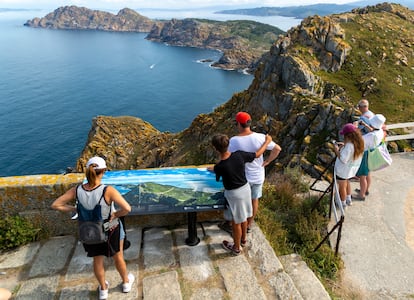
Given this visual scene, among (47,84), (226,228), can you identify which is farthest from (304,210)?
(47,84)

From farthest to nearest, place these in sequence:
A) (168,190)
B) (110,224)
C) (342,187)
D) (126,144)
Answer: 1. (126,144)
2. (342,187)
3. (168,190)
4. (110,224)

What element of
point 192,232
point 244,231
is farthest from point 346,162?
point 192,232

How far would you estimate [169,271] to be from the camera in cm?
551

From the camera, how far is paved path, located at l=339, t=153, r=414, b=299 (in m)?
5.93

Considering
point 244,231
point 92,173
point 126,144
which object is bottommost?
point 126,144

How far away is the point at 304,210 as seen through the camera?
7648mm

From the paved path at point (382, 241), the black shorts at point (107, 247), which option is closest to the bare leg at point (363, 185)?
the paved path at point (382, 241)

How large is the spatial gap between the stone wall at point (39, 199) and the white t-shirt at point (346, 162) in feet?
17.7

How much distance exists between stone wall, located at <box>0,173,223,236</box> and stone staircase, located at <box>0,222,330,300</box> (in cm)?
31

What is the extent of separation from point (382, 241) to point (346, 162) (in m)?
1.97

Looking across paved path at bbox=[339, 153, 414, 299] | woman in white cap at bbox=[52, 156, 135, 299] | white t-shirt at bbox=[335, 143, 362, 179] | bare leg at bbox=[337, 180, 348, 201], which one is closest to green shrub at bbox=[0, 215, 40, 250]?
woman in white cap at bbox=[52, 156, 135, 299]

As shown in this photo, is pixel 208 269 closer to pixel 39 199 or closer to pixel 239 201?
pixel 239 201

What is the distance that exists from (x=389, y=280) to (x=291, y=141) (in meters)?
16.0

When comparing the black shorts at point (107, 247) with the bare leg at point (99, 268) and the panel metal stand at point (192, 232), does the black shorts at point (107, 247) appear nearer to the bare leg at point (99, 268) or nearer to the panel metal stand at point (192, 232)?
the bare leg at point (99, 268)
